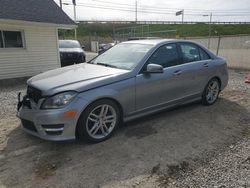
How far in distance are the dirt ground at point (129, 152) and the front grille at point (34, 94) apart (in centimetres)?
72

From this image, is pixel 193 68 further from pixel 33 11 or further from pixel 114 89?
pixel 33 11

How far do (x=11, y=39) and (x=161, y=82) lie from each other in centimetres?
763

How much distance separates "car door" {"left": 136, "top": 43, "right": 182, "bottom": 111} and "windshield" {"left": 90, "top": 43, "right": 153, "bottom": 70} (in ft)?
0.66

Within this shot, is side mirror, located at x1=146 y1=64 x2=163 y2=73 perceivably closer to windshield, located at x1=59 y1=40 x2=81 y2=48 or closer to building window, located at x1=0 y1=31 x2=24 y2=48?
building window, located at x1=0 y1=31 x2=24 y2=48

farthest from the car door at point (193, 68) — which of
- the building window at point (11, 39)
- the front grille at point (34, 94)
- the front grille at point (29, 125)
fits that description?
the building window at point (11, 39)

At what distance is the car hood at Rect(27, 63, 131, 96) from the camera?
345 centimetres

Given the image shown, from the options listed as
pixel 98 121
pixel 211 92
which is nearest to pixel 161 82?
pixel 98 121

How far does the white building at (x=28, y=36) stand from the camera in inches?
365

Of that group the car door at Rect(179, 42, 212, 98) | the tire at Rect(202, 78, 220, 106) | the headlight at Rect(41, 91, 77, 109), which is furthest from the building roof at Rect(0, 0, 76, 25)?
the tire at Rect(202, 78, 220, 106)

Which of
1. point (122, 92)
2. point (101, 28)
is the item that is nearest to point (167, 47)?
point (122, 92)

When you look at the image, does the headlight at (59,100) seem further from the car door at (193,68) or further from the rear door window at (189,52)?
the rear door window at (189,52)

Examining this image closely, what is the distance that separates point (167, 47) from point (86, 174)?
9.43 ft

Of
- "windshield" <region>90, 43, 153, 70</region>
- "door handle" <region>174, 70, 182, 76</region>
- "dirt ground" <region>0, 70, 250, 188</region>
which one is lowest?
"dirt ground" <region>0, 70, 250, 188</region>

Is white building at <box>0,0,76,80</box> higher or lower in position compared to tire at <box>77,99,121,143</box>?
higher
